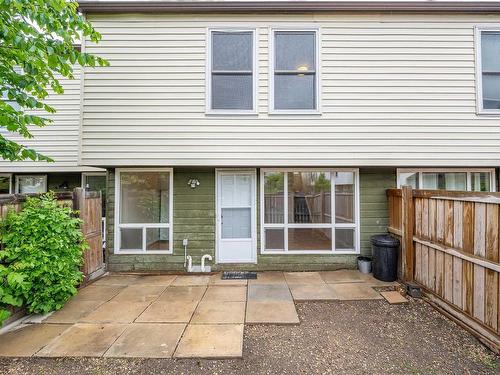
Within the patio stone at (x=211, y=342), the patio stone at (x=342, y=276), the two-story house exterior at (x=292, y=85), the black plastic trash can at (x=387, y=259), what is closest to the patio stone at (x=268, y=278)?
the patio stone at (x=342, y=276)

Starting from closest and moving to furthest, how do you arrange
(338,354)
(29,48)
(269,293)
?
(338,354)
(29,48)
(269,293)

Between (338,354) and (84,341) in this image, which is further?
(84,341)

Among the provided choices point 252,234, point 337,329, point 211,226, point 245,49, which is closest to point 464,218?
point 337,329

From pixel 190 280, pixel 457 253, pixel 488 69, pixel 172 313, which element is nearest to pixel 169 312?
pixel 172 313

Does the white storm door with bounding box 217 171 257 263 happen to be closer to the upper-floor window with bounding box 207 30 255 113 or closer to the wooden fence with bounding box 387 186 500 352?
the upper-floor window with bounding box 207 30 255 113

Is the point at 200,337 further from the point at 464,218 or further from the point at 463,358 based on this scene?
the point at 464,218

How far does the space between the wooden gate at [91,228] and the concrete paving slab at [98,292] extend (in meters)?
0.30

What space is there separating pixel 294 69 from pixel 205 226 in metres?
3.80

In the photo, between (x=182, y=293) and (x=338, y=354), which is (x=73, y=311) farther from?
(x=338, y=354)

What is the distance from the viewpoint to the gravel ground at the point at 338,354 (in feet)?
8.70

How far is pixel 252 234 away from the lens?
18.8 ft

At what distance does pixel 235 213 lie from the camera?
5.80 metres

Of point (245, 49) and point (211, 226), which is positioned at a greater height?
point (245, 49)

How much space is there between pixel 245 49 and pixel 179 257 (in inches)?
181
